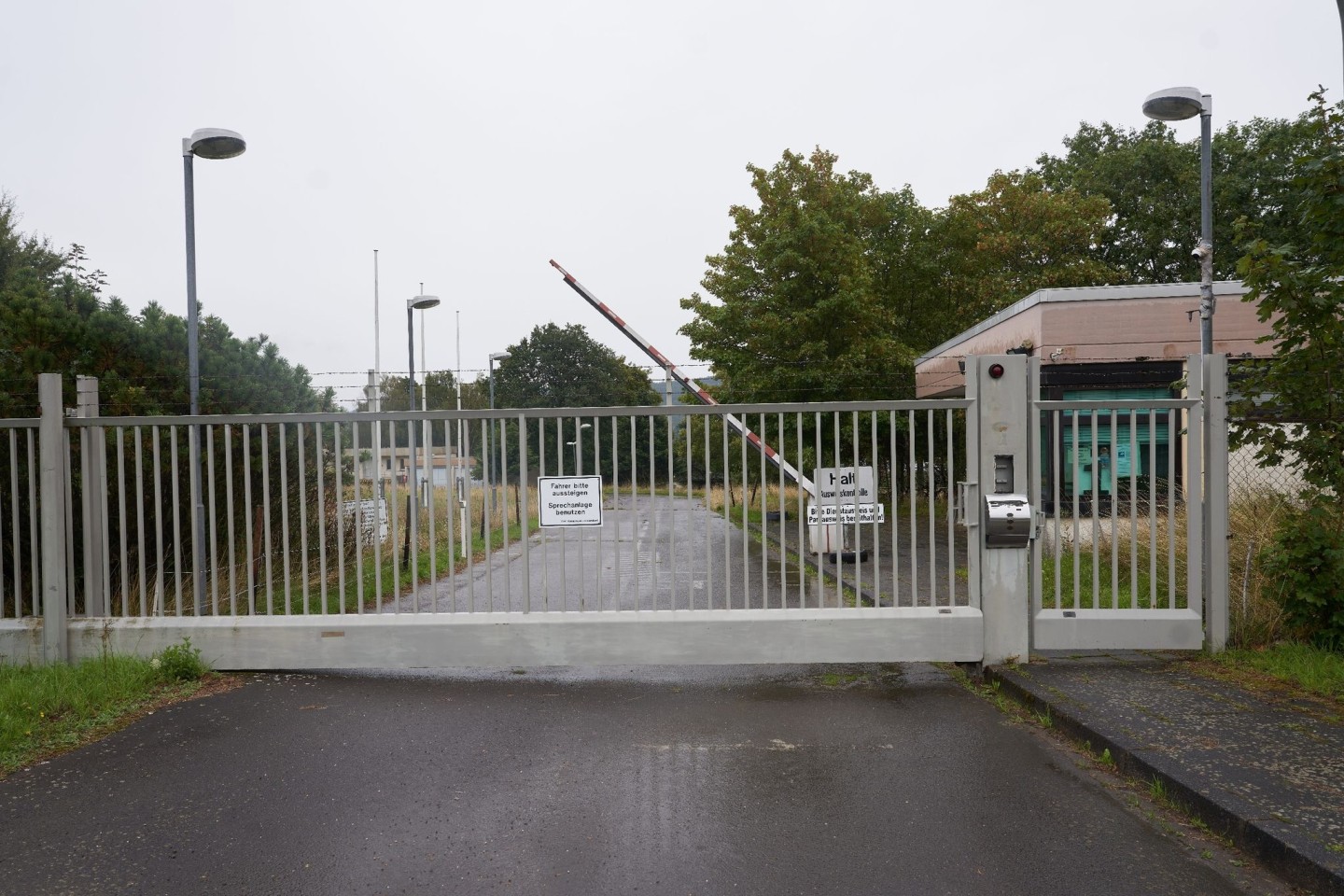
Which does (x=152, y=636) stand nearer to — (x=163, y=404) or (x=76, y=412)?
(x=76, y=412)

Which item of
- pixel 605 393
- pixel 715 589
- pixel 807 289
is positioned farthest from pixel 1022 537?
pixel 807 289

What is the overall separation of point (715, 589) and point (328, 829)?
6808mm

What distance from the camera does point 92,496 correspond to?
7418 millimetres

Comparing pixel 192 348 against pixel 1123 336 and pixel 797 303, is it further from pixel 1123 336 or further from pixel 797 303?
pixel 797 303

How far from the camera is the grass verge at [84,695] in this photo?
18.8 feet

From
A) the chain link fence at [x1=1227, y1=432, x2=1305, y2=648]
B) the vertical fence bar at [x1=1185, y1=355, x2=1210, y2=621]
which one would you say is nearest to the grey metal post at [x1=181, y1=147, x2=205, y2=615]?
the vertical fence bar at [x1=1185, y1=355, x2=1210, y2=621]

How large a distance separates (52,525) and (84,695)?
145 centimetres

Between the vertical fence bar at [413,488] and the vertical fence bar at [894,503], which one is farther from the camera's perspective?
the vertical fence bar at [413,488]

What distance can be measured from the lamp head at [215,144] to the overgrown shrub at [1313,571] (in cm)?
993

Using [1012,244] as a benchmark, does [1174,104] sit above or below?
below

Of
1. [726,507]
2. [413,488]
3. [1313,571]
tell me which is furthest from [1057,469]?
[413,488]

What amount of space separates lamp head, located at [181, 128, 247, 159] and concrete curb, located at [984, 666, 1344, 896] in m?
9.25

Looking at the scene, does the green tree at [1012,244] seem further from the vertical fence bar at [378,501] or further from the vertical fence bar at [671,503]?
the vertical fence bar at [378,501]

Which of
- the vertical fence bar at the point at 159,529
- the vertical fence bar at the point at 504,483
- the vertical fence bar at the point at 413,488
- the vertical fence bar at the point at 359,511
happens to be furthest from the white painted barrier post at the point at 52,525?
the vertical fence bar at the point at 504,483
